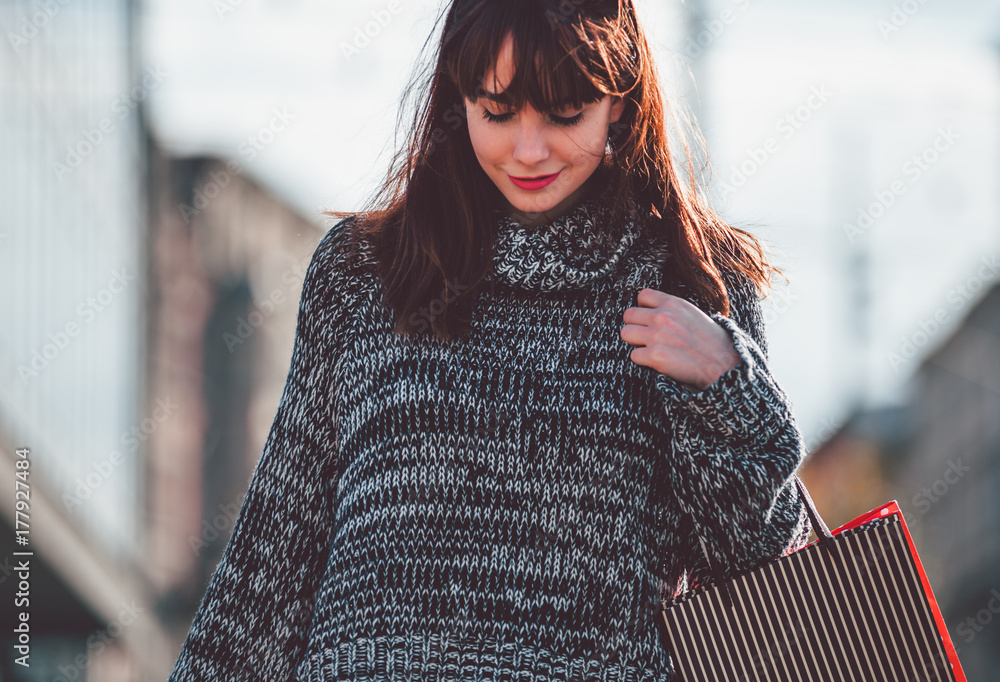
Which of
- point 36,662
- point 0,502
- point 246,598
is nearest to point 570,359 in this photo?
point 246,598

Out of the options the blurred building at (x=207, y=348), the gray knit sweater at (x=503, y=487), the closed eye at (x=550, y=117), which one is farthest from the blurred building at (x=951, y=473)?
the closed eye at (x=550, y=117)

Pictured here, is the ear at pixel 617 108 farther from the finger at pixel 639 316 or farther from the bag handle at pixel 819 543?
the bag handle at pixel 819 543

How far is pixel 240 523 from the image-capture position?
1.59 metres

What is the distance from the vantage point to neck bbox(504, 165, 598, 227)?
1.62 meters

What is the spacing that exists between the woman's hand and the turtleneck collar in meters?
0.11

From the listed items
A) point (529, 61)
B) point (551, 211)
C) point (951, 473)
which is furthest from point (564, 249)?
point (951, 473)

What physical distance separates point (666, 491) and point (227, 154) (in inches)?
250

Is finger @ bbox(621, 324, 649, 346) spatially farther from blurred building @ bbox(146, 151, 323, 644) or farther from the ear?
blurred building @ bbox(146, 151, 323, 644)

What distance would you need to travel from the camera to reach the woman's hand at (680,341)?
4.76 feet

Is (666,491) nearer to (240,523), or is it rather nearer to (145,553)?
(240,523)

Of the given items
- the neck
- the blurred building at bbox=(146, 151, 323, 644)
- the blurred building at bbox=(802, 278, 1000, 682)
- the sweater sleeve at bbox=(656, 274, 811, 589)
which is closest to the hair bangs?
the neck

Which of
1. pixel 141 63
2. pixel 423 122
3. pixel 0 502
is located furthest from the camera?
pixel 141 63

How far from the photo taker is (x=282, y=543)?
158cm

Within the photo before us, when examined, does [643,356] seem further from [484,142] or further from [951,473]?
[951,473]
